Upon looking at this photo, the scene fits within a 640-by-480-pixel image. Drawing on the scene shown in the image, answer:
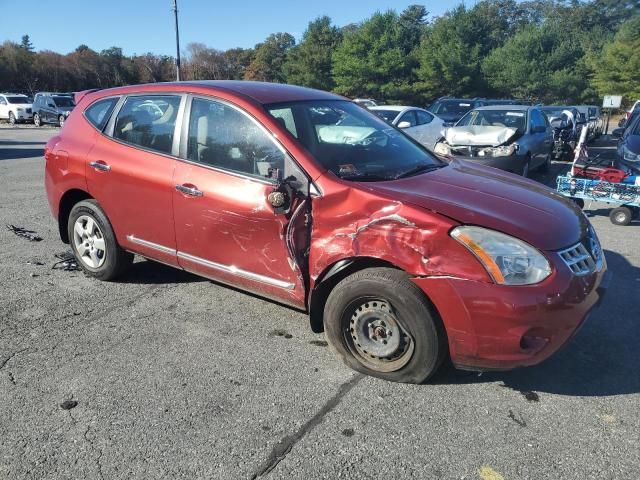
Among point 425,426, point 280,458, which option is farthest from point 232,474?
point 425,426

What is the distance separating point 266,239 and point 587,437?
2.13 meters

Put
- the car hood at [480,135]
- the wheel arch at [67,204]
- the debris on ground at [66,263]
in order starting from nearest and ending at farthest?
the wheel arch at [67,204] → the debris on ground at [66,263] → the car hood at [480,135]

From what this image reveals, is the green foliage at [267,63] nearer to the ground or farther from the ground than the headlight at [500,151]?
farther from the ground

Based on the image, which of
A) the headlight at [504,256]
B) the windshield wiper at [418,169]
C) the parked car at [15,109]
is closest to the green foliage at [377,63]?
the parked car at [15,109]

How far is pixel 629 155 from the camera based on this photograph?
7895 millimetres

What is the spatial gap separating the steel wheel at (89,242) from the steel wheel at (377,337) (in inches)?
100

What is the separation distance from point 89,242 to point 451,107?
1595cm

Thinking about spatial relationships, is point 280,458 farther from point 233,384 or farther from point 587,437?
point 587,437

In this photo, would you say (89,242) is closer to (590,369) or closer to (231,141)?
(231,141)

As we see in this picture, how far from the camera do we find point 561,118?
52.5 feet

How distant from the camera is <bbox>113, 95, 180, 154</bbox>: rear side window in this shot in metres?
3.96

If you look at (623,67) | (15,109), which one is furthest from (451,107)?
(623,67)

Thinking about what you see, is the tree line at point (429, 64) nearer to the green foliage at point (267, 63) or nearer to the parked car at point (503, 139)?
the green foliage at point (267, 63)

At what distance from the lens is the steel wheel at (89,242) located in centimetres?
457
